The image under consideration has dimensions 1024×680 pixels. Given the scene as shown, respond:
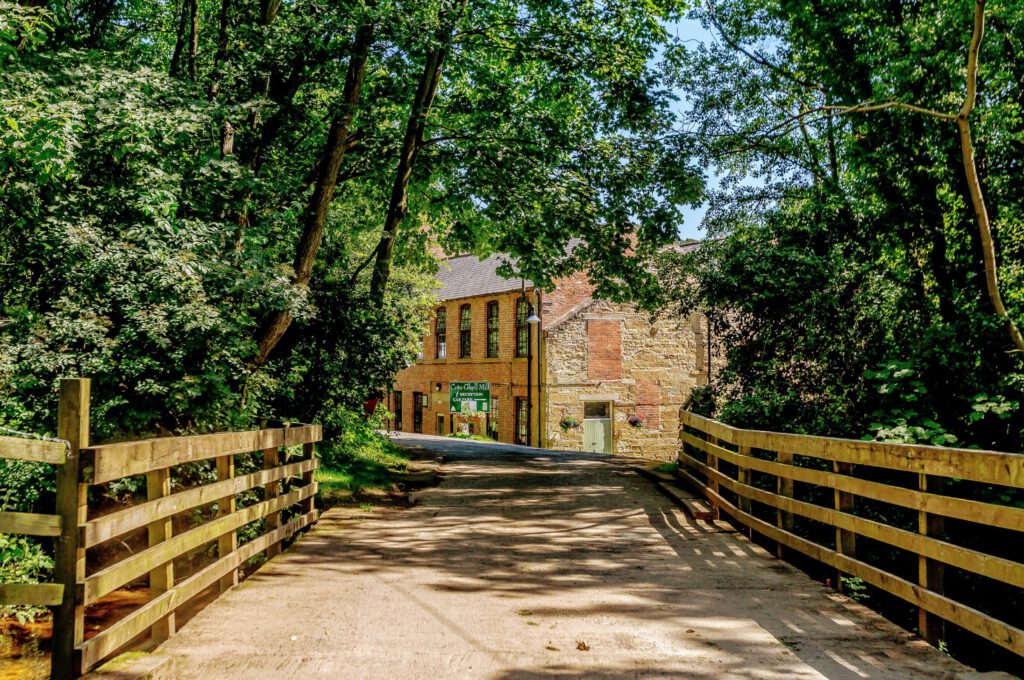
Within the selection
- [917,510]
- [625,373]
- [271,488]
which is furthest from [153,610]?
[625,373]

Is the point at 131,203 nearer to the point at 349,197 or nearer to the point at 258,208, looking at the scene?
the point at 258,208

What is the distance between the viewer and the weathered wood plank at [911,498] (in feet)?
13.2

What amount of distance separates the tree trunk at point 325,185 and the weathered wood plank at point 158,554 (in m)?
3.61

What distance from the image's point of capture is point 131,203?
7.83m

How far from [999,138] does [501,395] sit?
24849mm

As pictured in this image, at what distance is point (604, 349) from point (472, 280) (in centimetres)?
963

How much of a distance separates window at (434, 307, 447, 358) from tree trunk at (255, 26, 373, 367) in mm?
27902

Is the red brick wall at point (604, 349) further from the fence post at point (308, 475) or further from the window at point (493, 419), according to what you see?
the fence post at point (308, 475)

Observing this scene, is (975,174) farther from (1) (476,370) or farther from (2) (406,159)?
(1) (476,370)

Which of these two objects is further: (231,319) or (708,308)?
(708,308)

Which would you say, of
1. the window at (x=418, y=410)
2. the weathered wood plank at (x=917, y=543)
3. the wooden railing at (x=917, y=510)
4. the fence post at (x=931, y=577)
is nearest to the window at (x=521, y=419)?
the window at (x=418, y=410)

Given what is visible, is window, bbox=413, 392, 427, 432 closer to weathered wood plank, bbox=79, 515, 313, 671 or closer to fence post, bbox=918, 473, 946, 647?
weathered wood plank, bbox=79, 515, 313, 671

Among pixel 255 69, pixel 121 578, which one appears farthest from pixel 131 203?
pixel 121 578

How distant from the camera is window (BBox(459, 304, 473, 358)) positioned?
37094 millimetres
